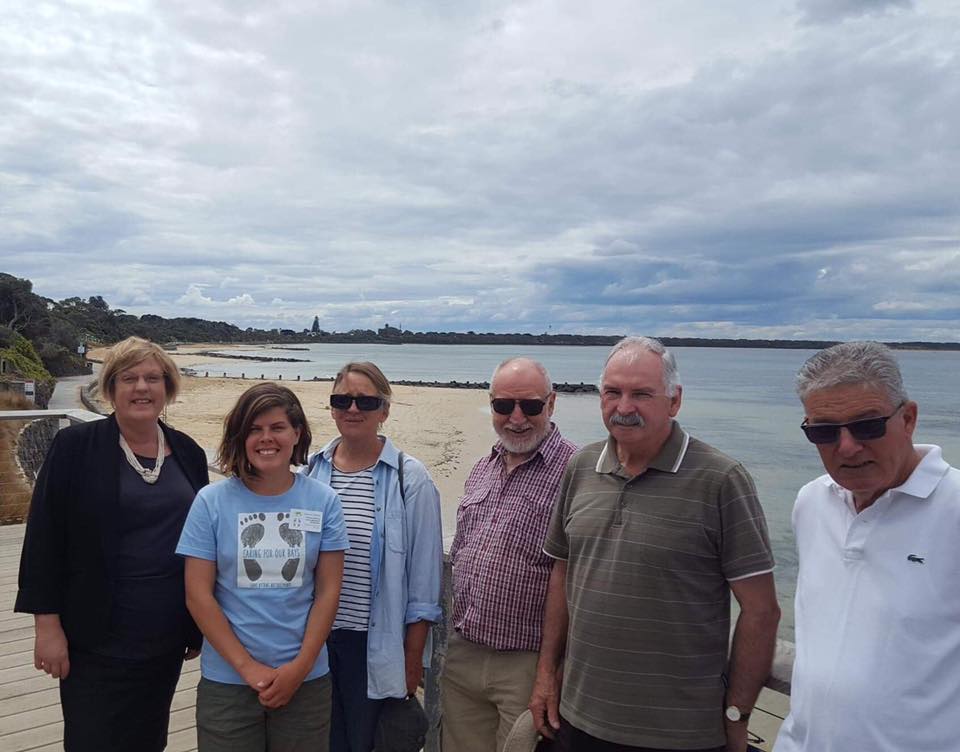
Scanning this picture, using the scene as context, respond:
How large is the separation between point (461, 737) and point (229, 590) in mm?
1054

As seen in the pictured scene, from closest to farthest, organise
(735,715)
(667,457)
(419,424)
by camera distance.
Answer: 1. (735,715)
2. (667,457)
3. (419,424)

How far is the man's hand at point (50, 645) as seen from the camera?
239 cm

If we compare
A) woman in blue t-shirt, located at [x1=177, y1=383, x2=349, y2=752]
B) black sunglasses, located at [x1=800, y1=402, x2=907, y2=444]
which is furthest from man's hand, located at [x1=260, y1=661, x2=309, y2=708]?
black sunglasses, located at [x1=800, y1=402, x2=907, y2=444]

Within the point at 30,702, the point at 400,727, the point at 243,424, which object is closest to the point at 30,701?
the point at 30,702

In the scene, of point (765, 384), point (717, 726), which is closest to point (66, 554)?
point (717, 726)

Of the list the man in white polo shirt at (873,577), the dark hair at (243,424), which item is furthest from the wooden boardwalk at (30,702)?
the man in white polo shirt at (873,577)

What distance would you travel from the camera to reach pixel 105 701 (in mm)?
2436

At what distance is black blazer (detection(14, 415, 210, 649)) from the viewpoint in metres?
2.39

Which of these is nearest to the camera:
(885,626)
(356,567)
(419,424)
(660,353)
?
(885,626)

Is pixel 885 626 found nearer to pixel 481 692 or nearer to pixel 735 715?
pixel 735 715

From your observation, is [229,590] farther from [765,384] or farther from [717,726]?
[765,384]

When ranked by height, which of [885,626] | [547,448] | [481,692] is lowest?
[481,692]

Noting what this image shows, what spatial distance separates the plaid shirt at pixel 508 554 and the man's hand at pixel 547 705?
0.16m

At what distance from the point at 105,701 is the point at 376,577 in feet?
3.32
